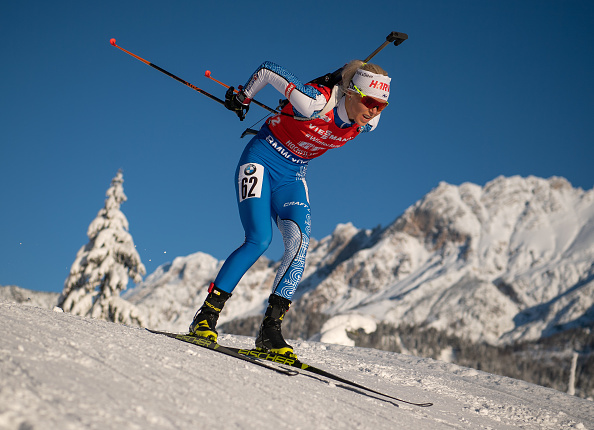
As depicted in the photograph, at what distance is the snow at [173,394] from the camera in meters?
1.93

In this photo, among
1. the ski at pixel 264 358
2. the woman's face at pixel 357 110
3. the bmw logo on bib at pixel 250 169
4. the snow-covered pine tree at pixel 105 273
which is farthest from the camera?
the snow-covered pine tree at pixel 105 273

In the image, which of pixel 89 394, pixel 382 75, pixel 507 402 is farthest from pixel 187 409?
pixel 507 402

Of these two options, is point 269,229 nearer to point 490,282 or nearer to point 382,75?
point 382,75

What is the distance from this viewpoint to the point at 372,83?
4.52 metres

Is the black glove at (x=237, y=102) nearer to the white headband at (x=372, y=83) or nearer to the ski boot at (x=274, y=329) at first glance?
the white headband at (x=372, y=83)

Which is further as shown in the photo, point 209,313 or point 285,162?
point 285,162

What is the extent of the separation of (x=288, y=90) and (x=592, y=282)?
602ft

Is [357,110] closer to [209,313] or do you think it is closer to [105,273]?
[209,313]

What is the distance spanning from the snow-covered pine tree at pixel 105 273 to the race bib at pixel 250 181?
45.4 ft

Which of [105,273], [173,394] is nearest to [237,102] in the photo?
[173,394]

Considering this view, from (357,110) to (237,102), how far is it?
3.56ft

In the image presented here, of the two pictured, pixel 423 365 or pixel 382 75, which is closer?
pixel 382 75

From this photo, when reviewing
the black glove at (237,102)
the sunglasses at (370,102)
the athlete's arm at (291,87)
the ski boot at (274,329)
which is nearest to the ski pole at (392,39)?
the sunglasses at (370,102)

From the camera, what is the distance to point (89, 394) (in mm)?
2072
